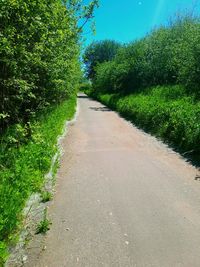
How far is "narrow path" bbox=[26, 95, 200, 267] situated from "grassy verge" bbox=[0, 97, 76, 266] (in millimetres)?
565

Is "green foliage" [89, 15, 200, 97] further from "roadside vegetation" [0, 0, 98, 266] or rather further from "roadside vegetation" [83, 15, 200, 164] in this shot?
"roadside vegetation" [0, 0, 98, 266]

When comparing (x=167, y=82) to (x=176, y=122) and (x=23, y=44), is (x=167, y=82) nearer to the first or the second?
(x=176, y=122)

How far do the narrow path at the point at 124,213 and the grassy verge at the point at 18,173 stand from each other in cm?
56

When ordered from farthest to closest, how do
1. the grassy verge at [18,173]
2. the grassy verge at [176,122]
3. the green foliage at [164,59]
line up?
1. the green foliage at [164,59]
2. the grassy verge at [176,122]
3. the grassy verge at [18,173]

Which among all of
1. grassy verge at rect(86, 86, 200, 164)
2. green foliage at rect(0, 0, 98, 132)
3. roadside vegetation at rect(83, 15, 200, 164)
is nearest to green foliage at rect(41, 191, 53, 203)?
green foliage at rect(0, 0, 98, 132)

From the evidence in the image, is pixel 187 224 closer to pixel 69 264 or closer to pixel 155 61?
pixel 69 264

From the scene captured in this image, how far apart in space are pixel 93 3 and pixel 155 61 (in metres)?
13.6

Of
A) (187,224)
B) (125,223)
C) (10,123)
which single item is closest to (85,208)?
(125,223)

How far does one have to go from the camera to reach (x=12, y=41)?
25.5 feet

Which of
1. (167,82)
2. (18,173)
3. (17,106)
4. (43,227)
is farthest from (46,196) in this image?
(167,82)

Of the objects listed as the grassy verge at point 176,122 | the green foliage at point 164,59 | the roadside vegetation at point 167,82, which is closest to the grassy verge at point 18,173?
the grassy verge at point 176,122

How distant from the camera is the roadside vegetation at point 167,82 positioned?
42.8 feet

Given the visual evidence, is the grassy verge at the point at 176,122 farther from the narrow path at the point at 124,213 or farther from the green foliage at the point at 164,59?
the green foliage at the point at 164,59

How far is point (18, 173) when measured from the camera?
265 inches
